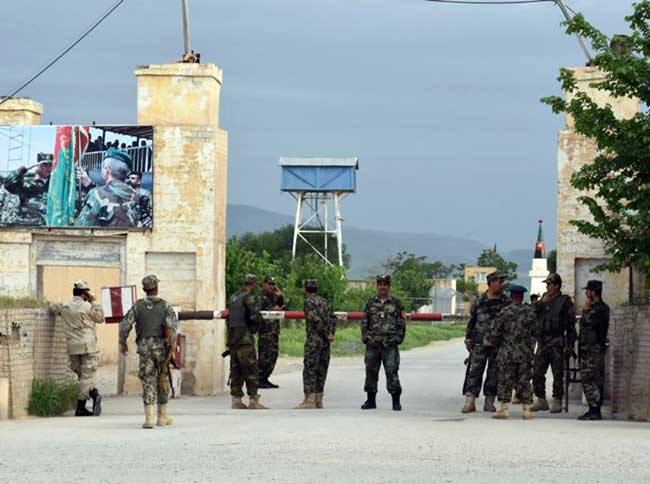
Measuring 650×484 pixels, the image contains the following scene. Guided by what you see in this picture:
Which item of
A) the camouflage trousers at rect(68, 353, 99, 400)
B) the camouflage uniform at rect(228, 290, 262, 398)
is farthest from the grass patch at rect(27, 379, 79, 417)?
the camouflage uniform at rect(228, 290, 262, 398)

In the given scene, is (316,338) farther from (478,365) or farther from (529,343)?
(529,343)

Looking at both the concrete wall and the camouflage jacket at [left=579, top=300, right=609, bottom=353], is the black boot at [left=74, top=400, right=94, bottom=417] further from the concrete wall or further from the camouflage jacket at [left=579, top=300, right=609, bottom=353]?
the concrete wall

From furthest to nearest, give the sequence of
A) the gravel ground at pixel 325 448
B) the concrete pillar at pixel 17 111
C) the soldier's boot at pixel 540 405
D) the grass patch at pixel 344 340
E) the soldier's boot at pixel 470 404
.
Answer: the grass patch at pixel 344 340 < the concrete pillar at pixel 17 111 < the soldier's boot at pixel 540 405 < the soldier's boot at pixel 470 404 < the gravel ground at pixel 325 448

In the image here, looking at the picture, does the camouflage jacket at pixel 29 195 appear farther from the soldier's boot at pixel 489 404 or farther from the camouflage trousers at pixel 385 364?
the soldier's boot at pixel 489 404

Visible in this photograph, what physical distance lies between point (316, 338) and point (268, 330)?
4.19 meters

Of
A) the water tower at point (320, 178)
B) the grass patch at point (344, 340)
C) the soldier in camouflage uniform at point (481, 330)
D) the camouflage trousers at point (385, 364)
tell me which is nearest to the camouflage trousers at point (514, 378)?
the soldier in camouflage uniform at point (481, 330)

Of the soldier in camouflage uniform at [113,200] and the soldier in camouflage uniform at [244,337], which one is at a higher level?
the soldier in camouflage uniform at [113,200]

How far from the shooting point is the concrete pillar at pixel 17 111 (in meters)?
28.0

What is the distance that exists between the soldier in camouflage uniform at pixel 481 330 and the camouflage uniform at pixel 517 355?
73 cm

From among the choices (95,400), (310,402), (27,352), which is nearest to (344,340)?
(310,402)

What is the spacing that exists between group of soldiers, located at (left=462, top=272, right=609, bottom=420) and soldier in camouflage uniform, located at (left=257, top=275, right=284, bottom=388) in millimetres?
5028

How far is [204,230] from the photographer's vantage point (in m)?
24.1

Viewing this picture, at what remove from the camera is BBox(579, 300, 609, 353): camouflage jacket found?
728 inches

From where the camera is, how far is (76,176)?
24641mm
